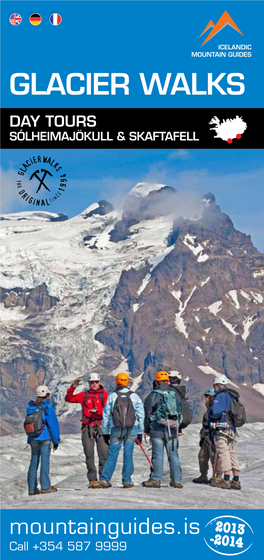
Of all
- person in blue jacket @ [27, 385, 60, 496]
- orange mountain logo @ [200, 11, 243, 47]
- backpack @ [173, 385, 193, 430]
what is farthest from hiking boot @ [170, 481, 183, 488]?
orange mountain logo @ [200, 11, 243, 47]

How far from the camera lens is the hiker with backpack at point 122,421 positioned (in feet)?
79.5

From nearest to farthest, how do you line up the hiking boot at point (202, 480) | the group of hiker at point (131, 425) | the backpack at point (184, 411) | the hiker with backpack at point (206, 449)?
the group of hiker at point (131, 425)
the backpack at point (184, 411)
the hiker with backpack at point (206, 449)
the hiking boot at point (202, 480)

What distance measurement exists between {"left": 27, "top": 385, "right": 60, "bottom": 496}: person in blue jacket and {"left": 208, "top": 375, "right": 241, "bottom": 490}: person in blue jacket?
404 cm

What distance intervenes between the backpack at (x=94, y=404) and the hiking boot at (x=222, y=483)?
3380 mm

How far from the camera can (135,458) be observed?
36375mm

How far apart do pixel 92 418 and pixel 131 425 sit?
1.30m

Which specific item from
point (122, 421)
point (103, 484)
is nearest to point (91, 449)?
point (103, 484)

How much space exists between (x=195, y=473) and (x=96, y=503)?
937 cm

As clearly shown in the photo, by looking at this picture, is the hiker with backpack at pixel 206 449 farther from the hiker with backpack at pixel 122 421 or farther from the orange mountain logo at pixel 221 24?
the orange mountain logo at pixel 221 24

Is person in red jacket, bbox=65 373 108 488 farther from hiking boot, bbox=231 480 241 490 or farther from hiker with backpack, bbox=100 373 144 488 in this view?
hiking boot, bbox=231 480 241 490

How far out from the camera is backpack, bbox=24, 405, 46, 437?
2473 centimetres

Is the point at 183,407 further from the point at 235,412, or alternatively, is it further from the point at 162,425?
the point at 235,412

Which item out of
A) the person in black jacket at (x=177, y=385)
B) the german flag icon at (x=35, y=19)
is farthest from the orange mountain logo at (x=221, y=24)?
the person in black jacket at (x=177, y=385)
